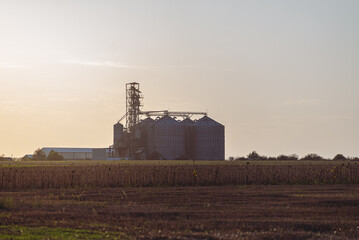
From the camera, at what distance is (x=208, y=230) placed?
738 inches

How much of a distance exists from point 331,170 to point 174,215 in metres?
24.8

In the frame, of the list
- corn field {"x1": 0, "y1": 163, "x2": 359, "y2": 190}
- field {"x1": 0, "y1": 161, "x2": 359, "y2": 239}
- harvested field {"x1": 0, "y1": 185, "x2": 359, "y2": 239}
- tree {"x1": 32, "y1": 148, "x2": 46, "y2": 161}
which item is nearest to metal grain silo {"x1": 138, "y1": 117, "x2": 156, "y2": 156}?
tree {"x1": 32, "y1": 148, "x2": 46, "y2": 161}

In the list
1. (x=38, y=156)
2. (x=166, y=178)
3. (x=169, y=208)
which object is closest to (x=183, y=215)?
(x=169, y=208)

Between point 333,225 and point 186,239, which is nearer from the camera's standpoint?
point 186,239

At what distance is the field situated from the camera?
18.4 meters

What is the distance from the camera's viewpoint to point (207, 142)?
9944cm

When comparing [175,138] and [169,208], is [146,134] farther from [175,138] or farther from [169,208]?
[169,208]

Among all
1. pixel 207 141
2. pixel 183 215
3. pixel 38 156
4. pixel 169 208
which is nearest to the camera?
pixel 183 215

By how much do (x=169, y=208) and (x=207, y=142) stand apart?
75268mm

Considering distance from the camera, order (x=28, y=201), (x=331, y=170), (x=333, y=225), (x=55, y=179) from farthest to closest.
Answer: (x=331, y=170), (x=55, y=179), (x=28, y=201), (x=333, y=225)

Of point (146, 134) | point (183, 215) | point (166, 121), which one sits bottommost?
point (183, 215)

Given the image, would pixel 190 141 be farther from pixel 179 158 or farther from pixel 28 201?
pixel 28 201

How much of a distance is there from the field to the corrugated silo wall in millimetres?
57576

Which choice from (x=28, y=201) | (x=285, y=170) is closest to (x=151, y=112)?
(x=285, y=170)
